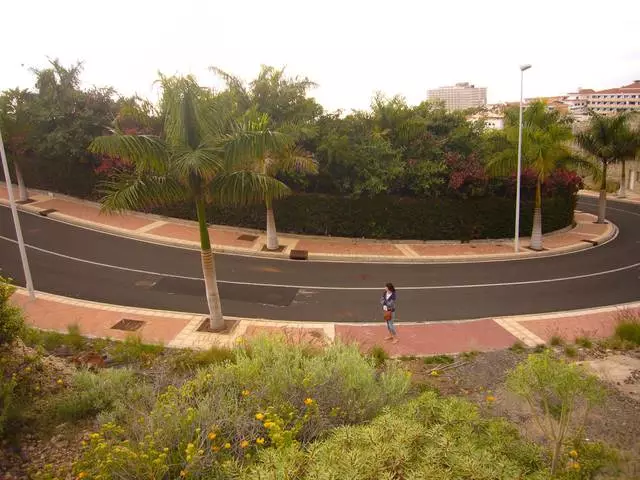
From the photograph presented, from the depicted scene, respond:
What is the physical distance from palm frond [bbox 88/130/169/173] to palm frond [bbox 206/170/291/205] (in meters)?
1.27

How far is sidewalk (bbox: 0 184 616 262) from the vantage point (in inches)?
757

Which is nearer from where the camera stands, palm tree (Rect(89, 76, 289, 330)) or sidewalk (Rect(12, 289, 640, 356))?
palm tree (Rect(89, 76, 289, 330))

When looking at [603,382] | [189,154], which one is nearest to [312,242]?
[189,154]

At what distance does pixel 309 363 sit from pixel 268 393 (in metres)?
0.88

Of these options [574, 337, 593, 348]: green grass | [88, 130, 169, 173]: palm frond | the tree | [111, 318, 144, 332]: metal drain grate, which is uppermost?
the tree

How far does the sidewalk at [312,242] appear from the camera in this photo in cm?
1922

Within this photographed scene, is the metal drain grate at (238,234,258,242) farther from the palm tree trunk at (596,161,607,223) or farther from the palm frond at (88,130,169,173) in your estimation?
the palm tree trunk at (596,161,607,223)

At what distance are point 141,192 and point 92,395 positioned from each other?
15.9ft

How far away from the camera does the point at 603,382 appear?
841 centimetres

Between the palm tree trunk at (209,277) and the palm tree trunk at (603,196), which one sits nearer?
the palm tree trunk at (209,277)

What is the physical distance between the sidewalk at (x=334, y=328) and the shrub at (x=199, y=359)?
56.5 inches

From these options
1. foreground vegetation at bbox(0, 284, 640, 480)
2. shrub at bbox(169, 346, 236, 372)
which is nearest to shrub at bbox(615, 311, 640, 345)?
foreground vegetation at bbox(0, 284, 640, 480)

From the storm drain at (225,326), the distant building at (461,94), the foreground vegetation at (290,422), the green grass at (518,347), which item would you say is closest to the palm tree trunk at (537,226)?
the green grass at (518,347)

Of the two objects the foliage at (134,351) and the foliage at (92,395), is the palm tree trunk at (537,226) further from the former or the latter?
the foliage at (92,395)
